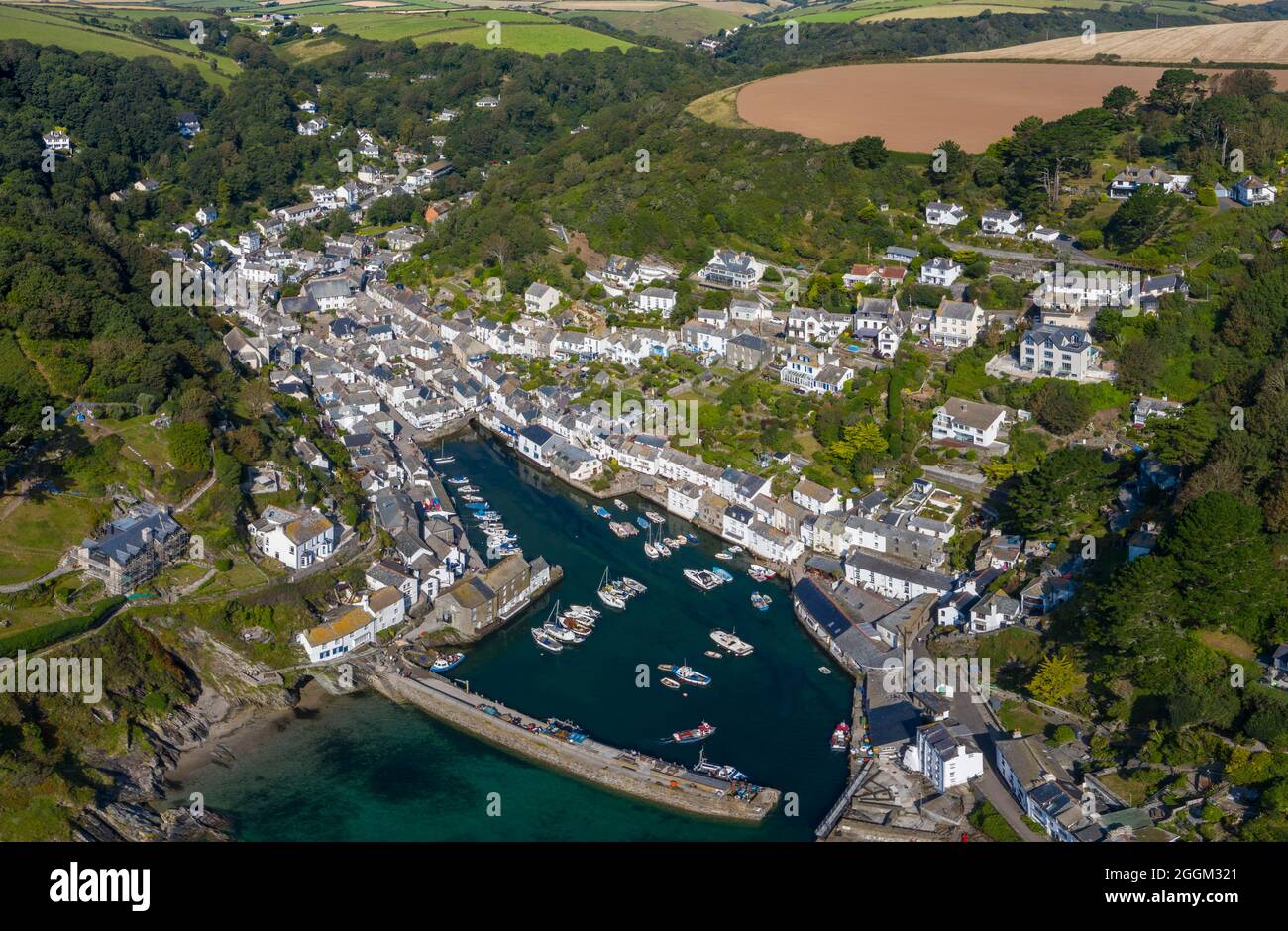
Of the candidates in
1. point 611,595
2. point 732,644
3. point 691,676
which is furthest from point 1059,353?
point 691,676

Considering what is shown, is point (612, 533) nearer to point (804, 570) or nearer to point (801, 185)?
point (804, 570)

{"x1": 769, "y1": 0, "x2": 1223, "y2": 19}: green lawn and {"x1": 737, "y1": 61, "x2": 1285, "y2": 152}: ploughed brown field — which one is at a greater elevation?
{"x1": 769, "y1": 0, "x2": 1223, "y2": 19}: green lawn

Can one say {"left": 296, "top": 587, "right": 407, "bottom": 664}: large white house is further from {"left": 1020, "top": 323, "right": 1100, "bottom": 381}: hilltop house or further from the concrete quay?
{"left": 1020, "top": 323, "right": 1100, "bottom": 381}: hilltop house

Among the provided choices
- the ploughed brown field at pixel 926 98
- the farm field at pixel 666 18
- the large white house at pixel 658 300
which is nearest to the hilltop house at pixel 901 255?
the large white house at pixel 658 300

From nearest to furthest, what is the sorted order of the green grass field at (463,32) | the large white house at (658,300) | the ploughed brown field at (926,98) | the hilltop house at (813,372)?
1. the hilltop house at (813,372)
2. the large white house at (658,300)
3. the ploughed brown field at (926,98)
4. the green grass field at (463,32)

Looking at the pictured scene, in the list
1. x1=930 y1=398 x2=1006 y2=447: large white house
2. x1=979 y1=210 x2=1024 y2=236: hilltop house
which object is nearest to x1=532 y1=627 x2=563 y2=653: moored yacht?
x1=930 y1=398 x2=1006 y2=447: large white house

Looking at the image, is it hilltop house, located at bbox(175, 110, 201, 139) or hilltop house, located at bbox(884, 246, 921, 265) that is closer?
hilltop house, located at bbox(884, 246, 921, 265)

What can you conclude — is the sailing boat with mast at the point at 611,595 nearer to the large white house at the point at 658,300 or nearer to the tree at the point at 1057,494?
the tree at the point at 1057,494
